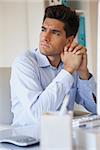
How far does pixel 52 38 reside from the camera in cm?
119

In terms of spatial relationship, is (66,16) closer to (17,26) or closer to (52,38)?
(52,38)

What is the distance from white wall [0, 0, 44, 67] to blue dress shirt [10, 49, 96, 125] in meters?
0.05

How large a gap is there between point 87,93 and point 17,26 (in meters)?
0.43

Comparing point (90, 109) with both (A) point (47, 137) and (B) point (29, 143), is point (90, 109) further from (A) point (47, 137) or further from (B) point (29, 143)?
(A) point (47, 137)

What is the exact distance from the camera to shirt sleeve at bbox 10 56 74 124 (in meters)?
1.06

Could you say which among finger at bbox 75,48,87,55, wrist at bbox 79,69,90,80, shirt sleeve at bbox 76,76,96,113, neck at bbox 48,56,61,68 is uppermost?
finger at bbox 75,48,87,55

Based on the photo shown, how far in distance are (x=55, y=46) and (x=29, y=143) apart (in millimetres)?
506

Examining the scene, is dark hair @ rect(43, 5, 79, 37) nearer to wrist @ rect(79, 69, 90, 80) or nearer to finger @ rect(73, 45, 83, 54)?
finger @ rect(73, 45, 83, 54)

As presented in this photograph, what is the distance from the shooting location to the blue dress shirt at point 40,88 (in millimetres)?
1068

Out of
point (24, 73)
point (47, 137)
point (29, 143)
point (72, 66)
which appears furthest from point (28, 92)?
point (47, 137)

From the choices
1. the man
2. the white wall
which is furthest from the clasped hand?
the white wall

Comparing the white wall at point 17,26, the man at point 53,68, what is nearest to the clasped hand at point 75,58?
the man at point 53,68

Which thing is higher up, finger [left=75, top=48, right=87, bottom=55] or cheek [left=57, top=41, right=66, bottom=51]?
cheek [left=57, top=41, right=66, bottom=51]

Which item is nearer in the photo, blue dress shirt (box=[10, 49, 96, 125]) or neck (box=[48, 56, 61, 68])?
blue dress shirt (box=[10, 49, 96, 125])
